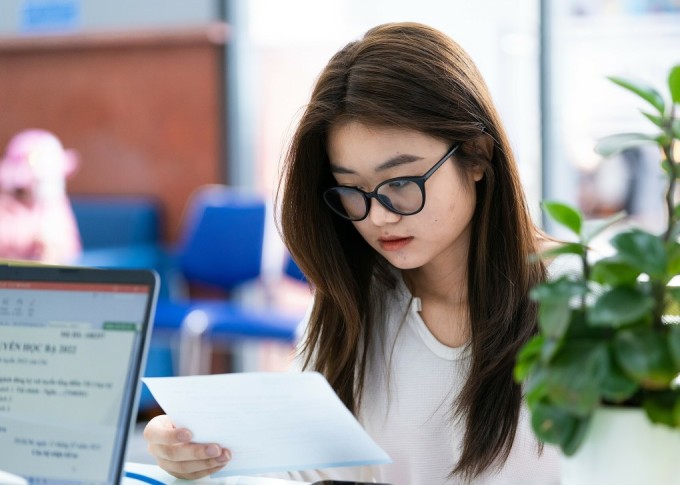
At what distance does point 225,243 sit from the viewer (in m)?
4.29

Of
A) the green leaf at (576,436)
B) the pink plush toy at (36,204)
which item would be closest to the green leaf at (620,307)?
the green leaf at (576,436)

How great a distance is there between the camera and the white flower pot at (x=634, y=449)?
3.20 ft

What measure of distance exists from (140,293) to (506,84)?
3.01 metres

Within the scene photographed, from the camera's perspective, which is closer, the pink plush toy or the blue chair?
the blue chair

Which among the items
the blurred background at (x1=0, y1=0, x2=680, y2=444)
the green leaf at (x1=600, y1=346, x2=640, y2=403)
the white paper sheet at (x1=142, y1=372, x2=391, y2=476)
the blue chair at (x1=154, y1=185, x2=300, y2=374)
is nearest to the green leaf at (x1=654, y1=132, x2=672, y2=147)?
the green leaf at (x1=600, y1=346, x2=640, y2=403)

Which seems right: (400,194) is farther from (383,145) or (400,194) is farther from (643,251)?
(643,251)

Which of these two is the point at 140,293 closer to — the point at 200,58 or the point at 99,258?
the point at 99,258

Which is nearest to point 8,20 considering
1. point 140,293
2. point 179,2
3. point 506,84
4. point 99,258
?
point 179,2

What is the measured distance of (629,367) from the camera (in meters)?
0.92

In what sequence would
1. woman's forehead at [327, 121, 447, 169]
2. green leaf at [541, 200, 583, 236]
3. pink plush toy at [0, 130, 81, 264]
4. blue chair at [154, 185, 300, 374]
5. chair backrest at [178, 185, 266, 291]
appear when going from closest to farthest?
green leaf at [541, 200, 583, 236], woman's forehead at [327, 121, 447, 169], blue chair at [154, 185, 300, 374], pink plush toy at [0, 130, 81, 264], chair backrest at [178, 185, 266, 291]

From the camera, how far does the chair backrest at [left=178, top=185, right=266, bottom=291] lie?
4.25 meters

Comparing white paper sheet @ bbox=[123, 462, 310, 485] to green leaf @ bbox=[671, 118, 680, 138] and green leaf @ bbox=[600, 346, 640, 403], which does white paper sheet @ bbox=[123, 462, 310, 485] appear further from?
green leaf @ bbox=[671, 118, 680, 138]

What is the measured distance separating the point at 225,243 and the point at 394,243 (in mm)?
2812

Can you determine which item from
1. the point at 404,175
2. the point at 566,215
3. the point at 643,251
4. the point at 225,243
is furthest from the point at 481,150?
the point at 225,243
